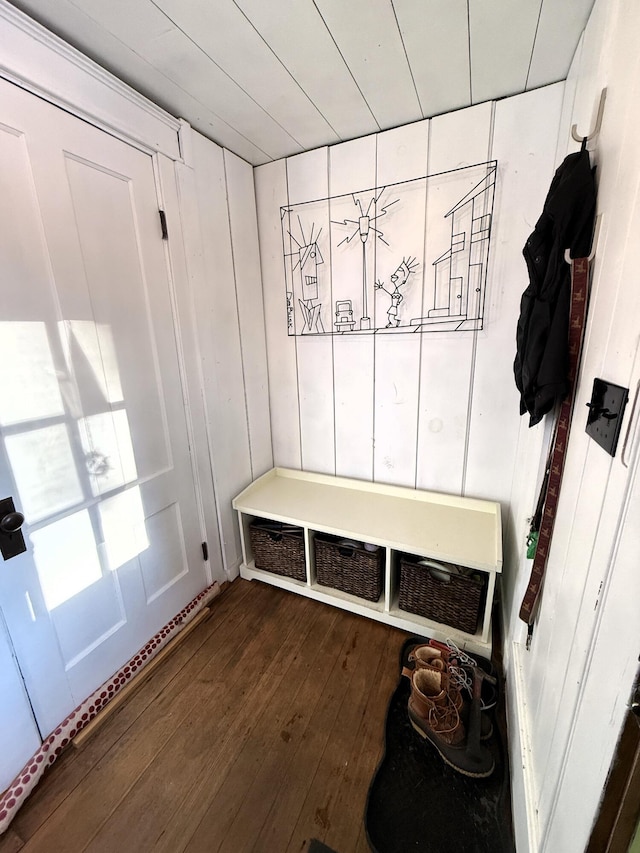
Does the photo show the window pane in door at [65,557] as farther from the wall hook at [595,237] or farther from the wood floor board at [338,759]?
the wall hook at [595,237]

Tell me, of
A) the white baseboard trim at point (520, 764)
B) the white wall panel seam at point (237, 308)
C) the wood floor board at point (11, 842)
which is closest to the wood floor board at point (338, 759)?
the white baseboard trim at point (520, 764)

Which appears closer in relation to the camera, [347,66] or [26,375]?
[26,375]

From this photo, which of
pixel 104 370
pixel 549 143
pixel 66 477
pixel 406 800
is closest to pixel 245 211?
pixel 104 370

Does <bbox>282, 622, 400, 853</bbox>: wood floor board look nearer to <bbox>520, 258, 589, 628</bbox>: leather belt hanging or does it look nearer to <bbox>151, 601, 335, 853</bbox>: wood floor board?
<bbox>151, 601, 335, 853</bbox>: wood floor board

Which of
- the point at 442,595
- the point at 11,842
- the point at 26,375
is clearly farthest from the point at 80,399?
the point at 442,595

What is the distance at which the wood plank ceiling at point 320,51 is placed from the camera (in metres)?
1.04

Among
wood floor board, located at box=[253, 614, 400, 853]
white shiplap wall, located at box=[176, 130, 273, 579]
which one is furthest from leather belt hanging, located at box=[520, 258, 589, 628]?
white shiplap wall, located at box=[176, 130, 273, 579]

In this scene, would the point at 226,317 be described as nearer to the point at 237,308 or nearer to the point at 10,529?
the point at 237,308

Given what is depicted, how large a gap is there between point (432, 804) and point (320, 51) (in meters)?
2.51

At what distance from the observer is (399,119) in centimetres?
156

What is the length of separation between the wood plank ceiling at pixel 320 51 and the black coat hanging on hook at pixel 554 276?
639 millimetres

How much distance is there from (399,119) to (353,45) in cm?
47

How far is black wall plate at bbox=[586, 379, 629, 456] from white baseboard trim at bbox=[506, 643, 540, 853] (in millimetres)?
939

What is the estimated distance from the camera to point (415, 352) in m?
1.80
